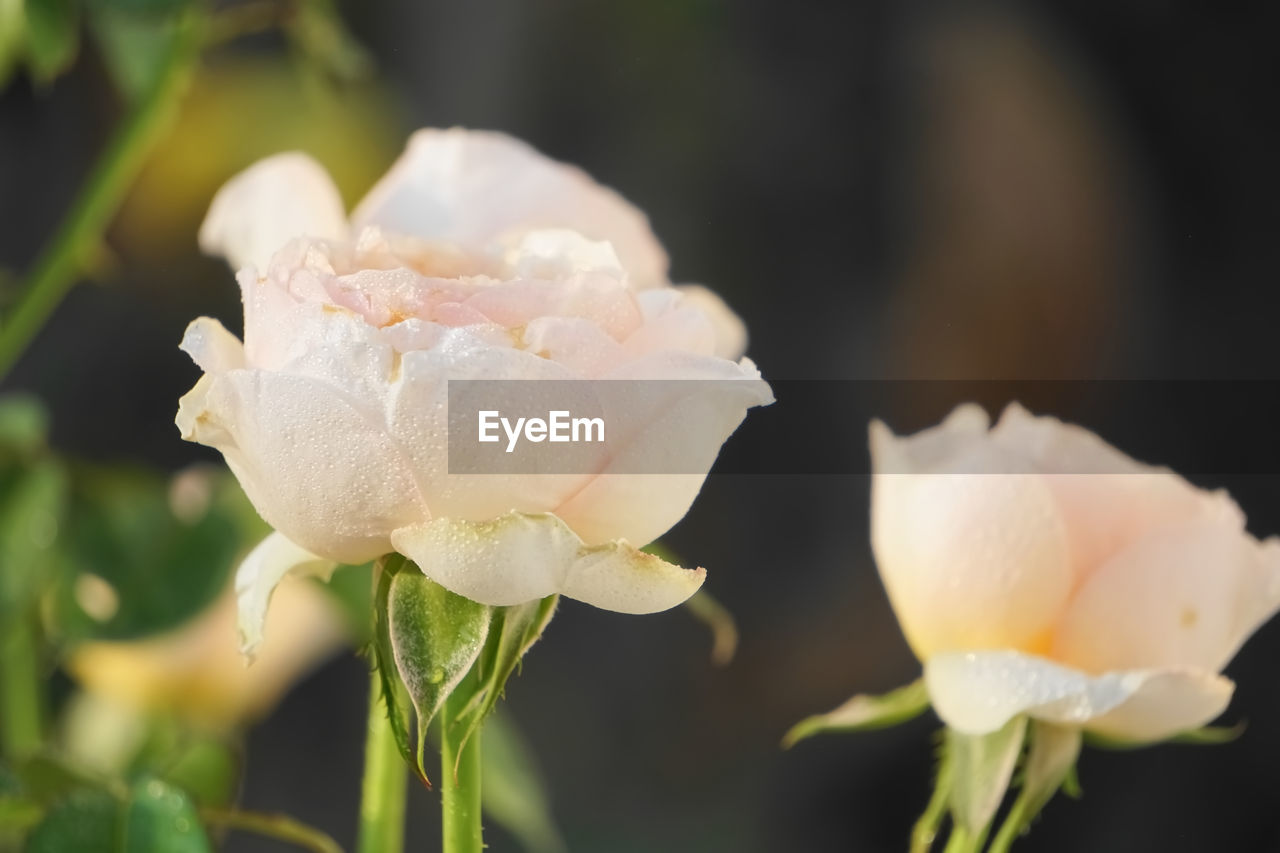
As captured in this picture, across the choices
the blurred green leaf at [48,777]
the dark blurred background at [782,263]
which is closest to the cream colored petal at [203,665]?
the blurred green leaf at [48,777]

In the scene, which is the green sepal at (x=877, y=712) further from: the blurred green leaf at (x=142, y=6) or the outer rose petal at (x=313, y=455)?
the blurred green leaf at (x=142, y=6)

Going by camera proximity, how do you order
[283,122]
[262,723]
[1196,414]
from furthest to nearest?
1. [262,723]
2. [283,122]
3. [1196,414]

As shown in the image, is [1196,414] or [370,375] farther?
[1196,414]

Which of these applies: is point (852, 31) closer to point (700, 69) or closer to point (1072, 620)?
point (700, 69)

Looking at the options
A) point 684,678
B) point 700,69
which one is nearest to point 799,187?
point 700,69

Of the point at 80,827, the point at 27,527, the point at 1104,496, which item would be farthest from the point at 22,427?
the point at 1104,496

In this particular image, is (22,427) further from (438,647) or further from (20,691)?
(438,647)
